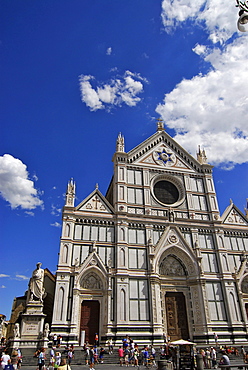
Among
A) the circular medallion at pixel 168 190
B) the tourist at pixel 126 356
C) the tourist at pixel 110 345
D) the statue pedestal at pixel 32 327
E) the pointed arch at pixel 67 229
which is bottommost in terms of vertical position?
the tourist at pixel 126 356

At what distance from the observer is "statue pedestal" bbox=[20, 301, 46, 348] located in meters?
17.7

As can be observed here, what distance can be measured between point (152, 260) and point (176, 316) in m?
4.80

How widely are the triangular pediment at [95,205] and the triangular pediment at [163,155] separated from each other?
5119mm

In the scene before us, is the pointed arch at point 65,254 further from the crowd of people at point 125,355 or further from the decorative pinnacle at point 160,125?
the decorative pinnacle at point 160,125

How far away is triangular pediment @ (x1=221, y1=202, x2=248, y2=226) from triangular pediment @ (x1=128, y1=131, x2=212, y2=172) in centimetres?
489

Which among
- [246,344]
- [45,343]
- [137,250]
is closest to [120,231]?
[137,250]

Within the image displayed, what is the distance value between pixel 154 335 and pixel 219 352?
4.63m

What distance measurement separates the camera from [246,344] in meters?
22.5

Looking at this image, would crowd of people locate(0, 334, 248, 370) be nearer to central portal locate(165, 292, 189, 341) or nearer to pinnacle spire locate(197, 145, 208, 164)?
central portal locate(165, 292, 189, 341)

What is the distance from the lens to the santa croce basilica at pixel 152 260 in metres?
21.8

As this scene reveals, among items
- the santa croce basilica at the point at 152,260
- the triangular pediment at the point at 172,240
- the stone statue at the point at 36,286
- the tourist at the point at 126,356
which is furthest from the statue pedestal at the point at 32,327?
the triangular pediment at the point at 172,240

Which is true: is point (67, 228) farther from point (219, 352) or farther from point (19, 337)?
point (219, 352)

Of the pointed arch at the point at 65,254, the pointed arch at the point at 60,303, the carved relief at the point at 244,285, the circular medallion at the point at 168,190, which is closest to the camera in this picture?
the pointed arch at the point at 60,303

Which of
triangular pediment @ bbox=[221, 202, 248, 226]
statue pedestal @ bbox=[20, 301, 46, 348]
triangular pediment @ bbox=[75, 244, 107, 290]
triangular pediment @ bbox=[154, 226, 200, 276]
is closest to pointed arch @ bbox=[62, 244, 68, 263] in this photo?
triangular pediment @ bbox=[75, 244, 107, 290]
